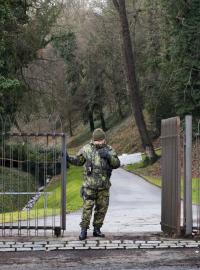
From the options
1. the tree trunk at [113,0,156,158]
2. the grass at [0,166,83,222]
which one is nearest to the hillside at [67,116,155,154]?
the tree trunk at [113,0,156,158]

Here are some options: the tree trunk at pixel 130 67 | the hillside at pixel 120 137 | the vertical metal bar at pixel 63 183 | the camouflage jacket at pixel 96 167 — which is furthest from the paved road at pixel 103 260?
the hillside at pixel 120 137

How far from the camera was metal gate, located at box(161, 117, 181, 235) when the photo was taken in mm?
11523

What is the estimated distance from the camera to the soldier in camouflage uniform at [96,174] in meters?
11.5

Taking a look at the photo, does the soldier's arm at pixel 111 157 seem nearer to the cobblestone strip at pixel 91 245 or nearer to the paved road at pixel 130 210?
the cobblestone strip at pixel 91 245

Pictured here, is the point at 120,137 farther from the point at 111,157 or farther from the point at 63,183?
the point at 111,157

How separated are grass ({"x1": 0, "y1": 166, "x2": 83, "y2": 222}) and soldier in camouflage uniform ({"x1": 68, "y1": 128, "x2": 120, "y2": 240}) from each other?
1188mm

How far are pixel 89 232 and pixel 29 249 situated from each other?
2.53 metres

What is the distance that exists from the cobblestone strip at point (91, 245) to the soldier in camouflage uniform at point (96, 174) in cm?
55

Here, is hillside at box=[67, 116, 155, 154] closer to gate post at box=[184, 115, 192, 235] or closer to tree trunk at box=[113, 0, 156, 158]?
tree trunk at box=[113, 0, 156, 158]

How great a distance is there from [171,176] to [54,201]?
171 inches

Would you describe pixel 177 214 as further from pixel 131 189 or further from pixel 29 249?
pixel 131 189

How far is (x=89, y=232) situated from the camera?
1279 cm

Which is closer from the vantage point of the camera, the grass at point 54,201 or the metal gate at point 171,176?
the metal gate at point 171,176

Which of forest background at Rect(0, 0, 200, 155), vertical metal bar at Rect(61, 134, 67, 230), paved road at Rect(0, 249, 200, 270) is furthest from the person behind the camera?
forest background at Rect(0, 0, 200, 155)
